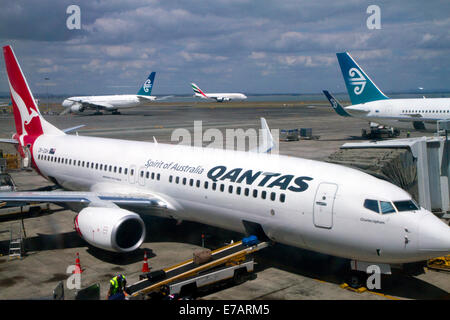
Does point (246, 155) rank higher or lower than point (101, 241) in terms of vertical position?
higher

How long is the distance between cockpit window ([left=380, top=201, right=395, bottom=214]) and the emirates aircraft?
29mm

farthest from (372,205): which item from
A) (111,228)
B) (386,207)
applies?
(111,228)

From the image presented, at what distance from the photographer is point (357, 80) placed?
50.8 m

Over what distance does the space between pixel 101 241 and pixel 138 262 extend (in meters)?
1.68

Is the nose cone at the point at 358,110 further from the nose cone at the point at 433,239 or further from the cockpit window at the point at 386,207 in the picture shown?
the nose cone at the point at 433,239

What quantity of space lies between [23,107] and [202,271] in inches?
732

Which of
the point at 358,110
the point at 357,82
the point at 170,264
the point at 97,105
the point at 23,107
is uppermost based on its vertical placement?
the point at 97,105

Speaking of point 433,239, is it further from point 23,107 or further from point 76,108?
point 76,108

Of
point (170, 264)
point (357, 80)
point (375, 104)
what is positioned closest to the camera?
point (170, 264)

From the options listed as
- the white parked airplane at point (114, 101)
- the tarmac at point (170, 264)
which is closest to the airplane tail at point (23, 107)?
the tarmac at point (170, 264)

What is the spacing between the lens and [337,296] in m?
13.4

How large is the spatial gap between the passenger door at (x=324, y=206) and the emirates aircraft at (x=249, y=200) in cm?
3
